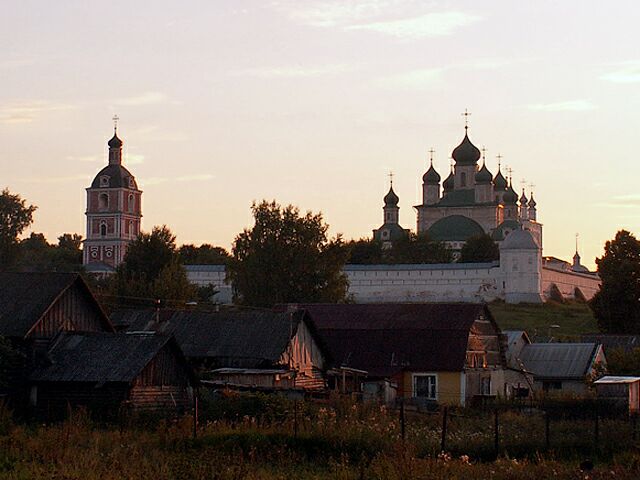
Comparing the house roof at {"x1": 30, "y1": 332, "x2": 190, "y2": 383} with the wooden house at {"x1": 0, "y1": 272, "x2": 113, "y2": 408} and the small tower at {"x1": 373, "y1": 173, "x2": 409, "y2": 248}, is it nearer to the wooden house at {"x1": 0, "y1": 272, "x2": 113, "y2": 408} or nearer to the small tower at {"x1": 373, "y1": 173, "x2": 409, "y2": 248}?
the wooden house at {"x1": 0, "y1": 272, "x2": 113, "y2": 408}

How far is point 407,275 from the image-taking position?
11944 centimetres

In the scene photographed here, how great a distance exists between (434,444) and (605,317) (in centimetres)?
5553

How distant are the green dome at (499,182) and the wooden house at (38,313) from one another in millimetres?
131226

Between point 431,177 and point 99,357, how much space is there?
135 m

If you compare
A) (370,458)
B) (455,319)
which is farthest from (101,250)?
(370,458)

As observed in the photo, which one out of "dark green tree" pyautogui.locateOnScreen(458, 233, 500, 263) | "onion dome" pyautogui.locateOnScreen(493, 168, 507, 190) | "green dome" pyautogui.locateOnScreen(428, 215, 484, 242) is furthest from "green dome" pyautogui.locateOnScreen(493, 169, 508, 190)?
"dark green tree" pyautogui.locateOnScreen(458, 233, 500, 263)

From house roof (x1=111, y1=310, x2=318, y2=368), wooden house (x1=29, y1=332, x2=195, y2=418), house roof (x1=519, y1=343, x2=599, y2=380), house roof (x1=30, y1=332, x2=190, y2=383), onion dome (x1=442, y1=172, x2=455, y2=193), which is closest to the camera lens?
wooden house (x1=29, y1=332, x2=195, y2=418)

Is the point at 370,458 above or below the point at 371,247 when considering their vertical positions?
below

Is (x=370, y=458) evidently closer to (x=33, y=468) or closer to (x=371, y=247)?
(x=33, y=468)

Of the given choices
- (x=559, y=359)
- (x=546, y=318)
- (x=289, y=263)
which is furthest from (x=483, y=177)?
(x=559, y=359)

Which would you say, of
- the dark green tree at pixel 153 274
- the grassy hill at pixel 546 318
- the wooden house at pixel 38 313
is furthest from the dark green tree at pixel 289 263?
the wooden house at pixel 38 313

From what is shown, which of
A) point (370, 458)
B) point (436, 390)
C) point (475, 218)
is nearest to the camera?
point (370, 458)

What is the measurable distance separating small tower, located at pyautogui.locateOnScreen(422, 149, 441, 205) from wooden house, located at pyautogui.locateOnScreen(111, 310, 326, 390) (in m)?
123

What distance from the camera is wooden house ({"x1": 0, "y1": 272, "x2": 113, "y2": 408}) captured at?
106 feet
